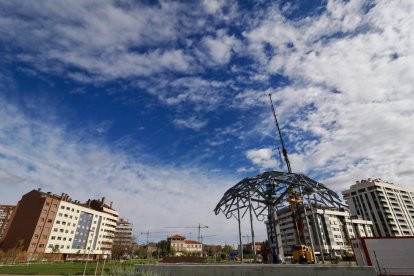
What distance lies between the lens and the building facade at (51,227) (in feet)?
210

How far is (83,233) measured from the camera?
3147 inches

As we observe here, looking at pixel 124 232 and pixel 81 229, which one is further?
pixel 124 232

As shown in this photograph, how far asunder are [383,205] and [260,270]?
10650 centimetres

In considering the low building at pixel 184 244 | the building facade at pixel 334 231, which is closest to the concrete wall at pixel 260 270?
the building facade at pixel 334 231

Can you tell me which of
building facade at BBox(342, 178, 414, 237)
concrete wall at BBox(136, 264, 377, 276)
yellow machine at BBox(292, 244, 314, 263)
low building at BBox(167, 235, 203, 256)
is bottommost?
concrete wall at BBox(136, 264, 377, 276)

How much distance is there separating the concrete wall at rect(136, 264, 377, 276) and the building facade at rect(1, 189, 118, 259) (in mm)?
52311

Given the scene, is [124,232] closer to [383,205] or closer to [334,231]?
[334,231]

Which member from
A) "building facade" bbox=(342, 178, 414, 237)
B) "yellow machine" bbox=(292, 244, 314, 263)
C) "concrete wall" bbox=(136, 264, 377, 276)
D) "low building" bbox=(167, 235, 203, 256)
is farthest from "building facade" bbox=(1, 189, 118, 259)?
"building facade" bbox=(342, 178, 414, 237)

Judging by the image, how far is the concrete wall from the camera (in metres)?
10.6

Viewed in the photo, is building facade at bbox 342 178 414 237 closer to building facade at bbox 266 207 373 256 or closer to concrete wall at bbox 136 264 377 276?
building facade at bbox 266 207 373 256

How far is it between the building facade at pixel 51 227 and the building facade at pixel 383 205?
320 ft

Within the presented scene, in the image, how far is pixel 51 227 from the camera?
68.5m

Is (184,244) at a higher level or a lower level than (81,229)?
lower

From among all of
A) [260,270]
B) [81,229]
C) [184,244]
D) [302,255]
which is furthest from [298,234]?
[184,244]
